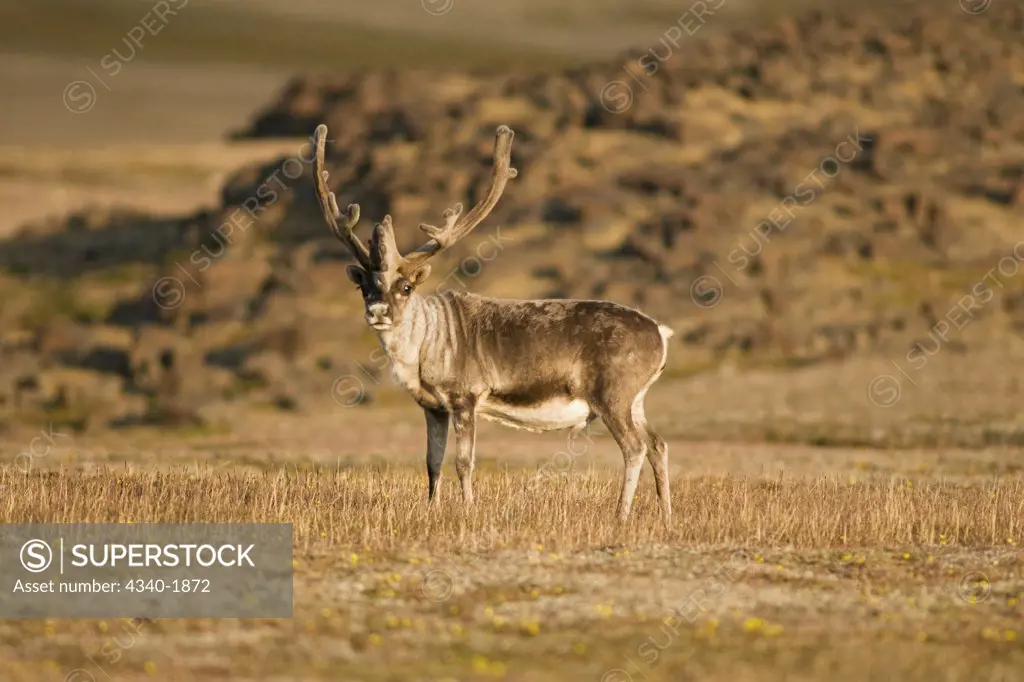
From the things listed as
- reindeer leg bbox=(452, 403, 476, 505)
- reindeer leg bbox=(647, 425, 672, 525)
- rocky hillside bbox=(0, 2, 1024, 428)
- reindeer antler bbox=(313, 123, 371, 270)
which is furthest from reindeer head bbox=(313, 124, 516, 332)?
rocky hillside bbox=(0, 2, 1024, 428)

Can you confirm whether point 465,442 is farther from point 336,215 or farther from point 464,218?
point 336,215

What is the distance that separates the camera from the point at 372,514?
57.4ft

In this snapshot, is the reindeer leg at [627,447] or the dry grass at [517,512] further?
the reindeer leg at [627,447]

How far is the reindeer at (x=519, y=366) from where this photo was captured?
1791 cm

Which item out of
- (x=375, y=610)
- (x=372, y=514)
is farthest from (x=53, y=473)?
(x=375, y=610)

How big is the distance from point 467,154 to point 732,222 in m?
24.1

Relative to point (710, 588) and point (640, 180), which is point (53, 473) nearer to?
point (710, 588)

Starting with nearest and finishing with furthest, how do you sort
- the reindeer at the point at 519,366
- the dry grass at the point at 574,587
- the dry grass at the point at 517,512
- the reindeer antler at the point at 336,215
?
1. the dry grass at the point at 574,587
2. the dry grass at the point at 517,512
3. the reindeer antler at the point at 336,215
4. the reindeer at the point at 519,366

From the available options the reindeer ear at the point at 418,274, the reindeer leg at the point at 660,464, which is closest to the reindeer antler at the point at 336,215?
the reindeer ear at the point at 418,274

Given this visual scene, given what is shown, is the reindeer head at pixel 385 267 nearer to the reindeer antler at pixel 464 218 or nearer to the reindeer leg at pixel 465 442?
the reindeer antler at pixel 464 218

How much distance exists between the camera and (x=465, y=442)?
17.8 metres

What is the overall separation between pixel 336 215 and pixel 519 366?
3.06 metres

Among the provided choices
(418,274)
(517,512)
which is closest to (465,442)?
(517,512)

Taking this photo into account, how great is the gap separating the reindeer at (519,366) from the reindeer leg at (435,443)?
17 millimetres
